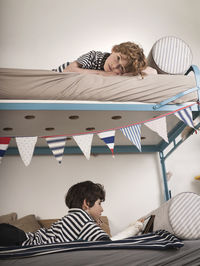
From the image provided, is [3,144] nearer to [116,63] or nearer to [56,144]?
[56,144]

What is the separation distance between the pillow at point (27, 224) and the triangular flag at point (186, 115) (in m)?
1.09

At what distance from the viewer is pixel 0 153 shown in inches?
63.5

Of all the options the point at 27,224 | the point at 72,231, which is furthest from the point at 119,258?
the point at 27,224

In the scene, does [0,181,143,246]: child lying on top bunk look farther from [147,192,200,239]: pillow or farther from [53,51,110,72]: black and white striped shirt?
[53,51,110,72]: black and white striped shirt

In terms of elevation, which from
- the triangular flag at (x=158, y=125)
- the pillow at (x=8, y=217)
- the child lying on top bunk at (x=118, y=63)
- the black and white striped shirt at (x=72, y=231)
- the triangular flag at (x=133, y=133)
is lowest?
the pillow at (x=8, y=217)

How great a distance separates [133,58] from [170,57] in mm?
298

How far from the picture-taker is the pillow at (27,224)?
1856 mm

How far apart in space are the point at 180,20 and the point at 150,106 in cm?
153

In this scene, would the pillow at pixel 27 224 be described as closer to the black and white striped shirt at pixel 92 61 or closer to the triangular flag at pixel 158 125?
the triangular flag at pixel 158 125

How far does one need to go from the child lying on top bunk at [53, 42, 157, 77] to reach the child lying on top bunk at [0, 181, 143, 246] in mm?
772

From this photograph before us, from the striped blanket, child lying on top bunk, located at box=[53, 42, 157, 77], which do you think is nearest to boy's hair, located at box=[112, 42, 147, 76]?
child lying on top bunk, located at box=[53, 42, 157, 77]

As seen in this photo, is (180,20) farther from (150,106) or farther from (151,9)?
(150,106)

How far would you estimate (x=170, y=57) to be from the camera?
2.07 metres

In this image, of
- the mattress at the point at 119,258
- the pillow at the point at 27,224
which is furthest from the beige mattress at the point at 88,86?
the mattress at the point at 119,258
